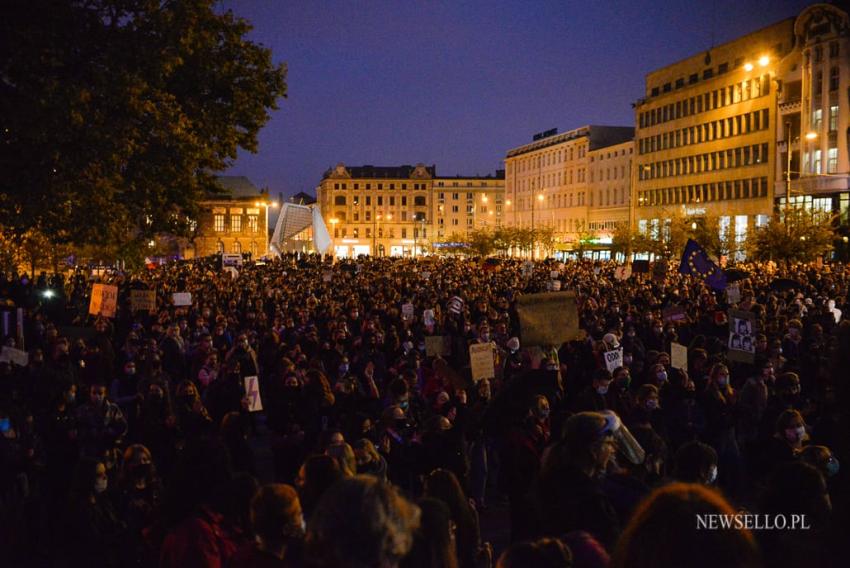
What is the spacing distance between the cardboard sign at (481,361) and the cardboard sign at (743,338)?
4.00 metres

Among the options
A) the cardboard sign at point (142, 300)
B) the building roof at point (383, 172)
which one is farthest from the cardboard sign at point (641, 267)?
the building roof at point (383, 172)

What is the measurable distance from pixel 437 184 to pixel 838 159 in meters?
99.0

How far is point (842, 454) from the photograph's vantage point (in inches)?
91.1

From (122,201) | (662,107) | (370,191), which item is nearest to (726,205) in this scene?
(662,107)

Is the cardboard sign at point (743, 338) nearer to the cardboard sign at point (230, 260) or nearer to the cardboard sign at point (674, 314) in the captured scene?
the cardboard sign at point (674, 314)

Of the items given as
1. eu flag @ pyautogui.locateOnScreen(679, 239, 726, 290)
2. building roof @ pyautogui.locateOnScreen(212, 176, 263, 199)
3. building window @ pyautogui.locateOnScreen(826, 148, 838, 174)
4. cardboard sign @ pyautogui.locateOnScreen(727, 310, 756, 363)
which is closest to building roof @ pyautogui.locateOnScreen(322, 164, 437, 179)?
building roof @ pyautogui.locateOnScreen(212, 176, 263, 199)

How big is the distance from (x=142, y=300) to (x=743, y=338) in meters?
12.5

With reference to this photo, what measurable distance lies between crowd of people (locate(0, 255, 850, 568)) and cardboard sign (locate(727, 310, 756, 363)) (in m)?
0.11

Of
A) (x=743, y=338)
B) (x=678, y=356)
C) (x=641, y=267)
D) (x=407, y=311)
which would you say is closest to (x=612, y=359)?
(x=678, y=356)

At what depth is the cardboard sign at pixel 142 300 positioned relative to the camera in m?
19.5

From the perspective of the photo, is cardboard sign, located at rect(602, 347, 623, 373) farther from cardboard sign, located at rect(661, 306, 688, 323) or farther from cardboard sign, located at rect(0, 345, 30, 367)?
cardboard sign, located at rect(0, 345, 30, 367)

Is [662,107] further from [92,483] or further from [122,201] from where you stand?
[92,483]

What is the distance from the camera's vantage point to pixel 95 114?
16922mm

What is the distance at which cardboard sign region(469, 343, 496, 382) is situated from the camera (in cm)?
1145
